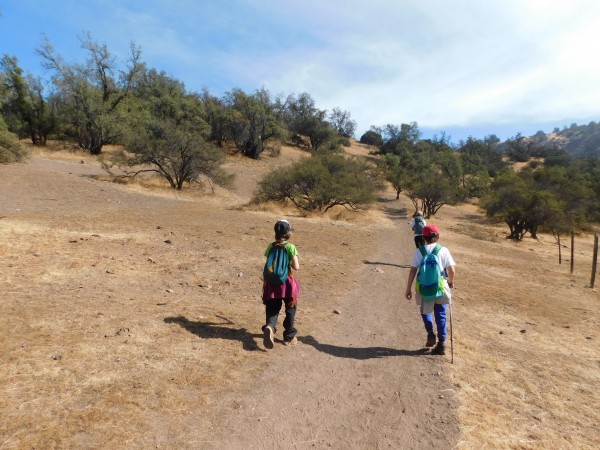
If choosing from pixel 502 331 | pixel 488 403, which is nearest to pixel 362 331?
pixel 488 403

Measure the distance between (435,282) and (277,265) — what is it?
2028 mm

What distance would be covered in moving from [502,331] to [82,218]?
12.3 metres

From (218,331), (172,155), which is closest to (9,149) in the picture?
(172,155)

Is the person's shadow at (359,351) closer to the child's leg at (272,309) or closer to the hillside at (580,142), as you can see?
the child's leg at (272,309)

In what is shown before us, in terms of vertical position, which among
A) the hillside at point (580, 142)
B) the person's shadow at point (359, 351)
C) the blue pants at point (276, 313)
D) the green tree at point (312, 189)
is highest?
the hillside at point (580, 142)

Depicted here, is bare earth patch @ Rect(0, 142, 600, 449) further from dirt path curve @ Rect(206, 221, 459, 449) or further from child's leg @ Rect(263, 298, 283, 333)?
child's leg @ Rect(263, 298, 283, 333)

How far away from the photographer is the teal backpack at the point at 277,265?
4535 millimetres

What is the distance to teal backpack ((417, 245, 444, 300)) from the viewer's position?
454 centimetres

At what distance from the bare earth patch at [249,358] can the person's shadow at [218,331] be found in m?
0.03

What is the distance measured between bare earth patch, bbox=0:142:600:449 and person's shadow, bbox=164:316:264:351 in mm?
32

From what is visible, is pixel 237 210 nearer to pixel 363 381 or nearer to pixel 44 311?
pixel 44 311

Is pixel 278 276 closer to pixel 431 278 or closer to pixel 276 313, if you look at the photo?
pixel 276 313

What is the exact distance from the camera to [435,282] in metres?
4.53

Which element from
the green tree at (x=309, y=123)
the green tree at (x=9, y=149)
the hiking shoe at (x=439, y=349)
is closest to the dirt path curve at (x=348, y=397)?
the hiking shoe at (x=439, y=349)
